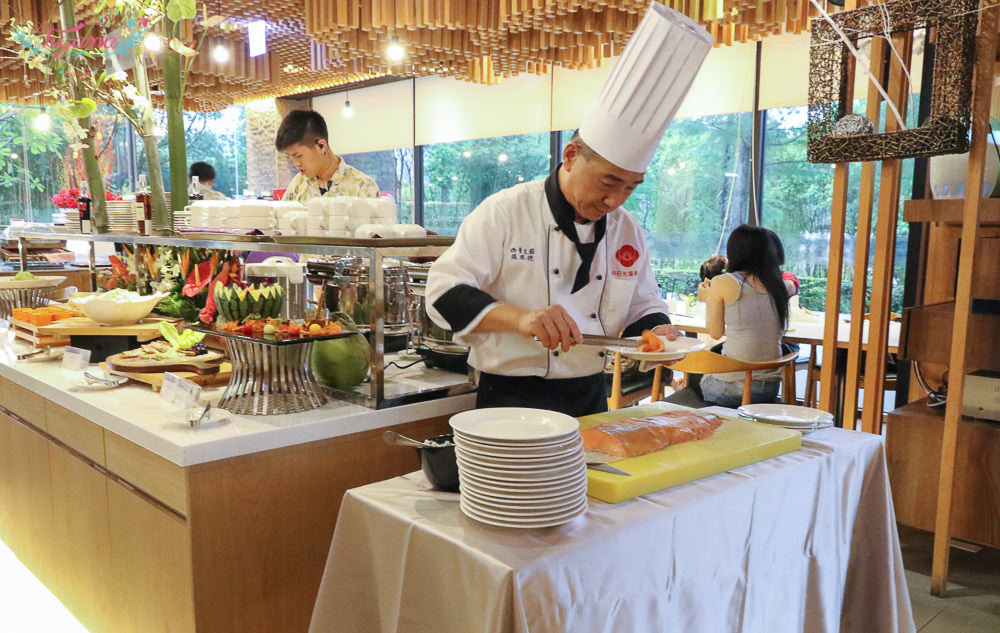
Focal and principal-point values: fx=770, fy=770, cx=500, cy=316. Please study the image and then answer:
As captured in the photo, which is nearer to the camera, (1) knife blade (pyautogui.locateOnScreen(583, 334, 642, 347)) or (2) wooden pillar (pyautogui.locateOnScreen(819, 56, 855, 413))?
(1) knife blade (pyautogui.locateOnScreen(583, 334, 642, 347))

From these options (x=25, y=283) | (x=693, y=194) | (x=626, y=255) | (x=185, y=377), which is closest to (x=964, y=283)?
(x=626, y=255)

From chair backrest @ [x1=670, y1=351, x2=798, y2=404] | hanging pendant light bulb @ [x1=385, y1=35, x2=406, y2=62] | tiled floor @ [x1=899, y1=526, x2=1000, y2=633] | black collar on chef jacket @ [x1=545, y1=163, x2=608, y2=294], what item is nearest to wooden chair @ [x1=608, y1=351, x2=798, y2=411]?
chair backrest @ [x1=670, y1=351, x2=798, y2=404]

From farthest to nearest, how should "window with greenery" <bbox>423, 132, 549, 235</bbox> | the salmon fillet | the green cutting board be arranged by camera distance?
1. "window with greenery" <bbox>423, 132, 549, 235</bbox>
2. the salmon fillet
3. the green cutting board

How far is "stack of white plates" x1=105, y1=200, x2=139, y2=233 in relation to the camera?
10.5ft

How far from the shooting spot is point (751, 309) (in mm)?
3918

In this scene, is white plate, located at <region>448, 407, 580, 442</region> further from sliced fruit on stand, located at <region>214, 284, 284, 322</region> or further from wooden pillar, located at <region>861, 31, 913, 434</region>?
wooden pillar, located at <region>861, 31, 913, 434</region>

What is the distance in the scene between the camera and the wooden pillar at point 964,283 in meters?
2.59

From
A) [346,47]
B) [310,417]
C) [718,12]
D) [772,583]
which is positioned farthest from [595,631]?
[346,47]

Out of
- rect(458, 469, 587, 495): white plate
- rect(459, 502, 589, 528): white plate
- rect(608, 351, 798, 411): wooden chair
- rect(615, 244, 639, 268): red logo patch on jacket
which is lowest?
rect(608, 351, 798, 411): wooden chair

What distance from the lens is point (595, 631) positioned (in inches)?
47.5

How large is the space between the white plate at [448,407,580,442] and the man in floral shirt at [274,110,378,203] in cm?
267

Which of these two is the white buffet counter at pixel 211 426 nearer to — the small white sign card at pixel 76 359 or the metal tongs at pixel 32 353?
the small white sign card at pixel 76 359

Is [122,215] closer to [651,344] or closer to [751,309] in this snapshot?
[651,344]

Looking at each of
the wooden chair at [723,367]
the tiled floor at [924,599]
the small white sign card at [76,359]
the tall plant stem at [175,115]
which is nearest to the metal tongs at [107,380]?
the small white sign card at [76,359]
